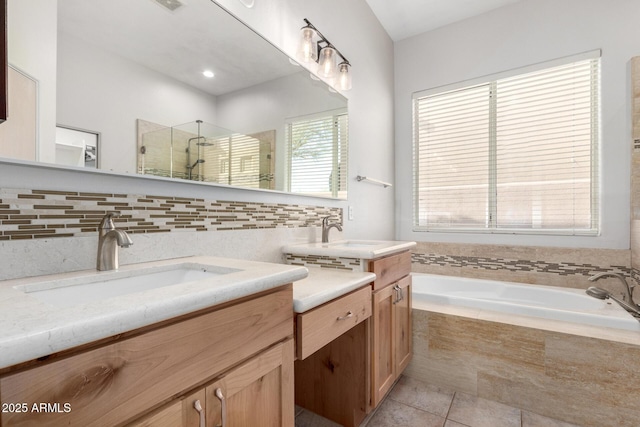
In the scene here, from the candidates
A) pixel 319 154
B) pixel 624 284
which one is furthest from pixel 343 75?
pixel 624 284

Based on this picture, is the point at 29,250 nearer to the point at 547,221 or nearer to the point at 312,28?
the point at 312,28

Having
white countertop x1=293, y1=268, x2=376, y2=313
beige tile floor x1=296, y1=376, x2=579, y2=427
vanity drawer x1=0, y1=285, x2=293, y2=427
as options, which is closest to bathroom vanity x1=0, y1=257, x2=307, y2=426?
vanity drawer x1=0, y1=285, x2=293, y2=427

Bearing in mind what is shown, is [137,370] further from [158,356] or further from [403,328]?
[403,328]

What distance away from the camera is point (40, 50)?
87 cm

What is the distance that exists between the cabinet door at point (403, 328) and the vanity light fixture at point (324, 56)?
55.4 inches

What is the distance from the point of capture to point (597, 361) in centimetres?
159

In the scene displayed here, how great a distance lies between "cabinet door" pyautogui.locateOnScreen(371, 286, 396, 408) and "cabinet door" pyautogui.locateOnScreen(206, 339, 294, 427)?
676 mm

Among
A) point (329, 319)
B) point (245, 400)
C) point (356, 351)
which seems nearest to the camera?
Result: point (245, 400)

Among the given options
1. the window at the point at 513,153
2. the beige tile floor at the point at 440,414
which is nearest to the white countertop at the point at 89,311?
the beige tile floor at the point at 440,414

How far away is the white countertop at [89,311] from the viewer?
17.0 inches

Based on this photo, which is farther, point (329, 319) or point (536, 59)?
point (536, 59)

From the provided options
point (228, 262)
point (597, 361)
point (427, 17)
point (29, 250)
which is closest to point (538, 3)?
point (427, 17)

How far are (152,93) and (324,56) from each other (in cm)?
126

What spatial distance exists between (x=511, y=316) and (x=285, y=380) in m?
1.62
